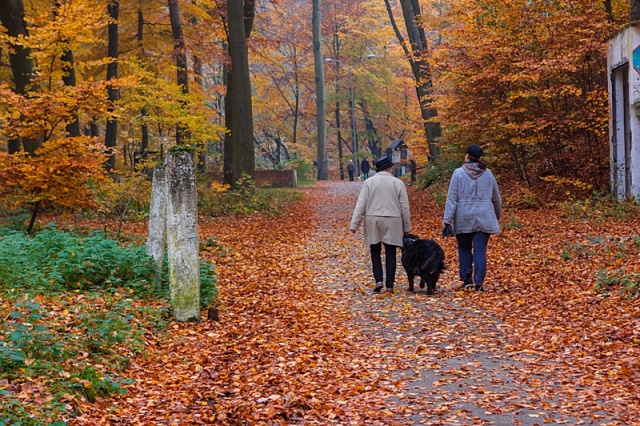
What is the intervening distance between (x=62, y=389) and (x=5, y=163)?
26.2 ft

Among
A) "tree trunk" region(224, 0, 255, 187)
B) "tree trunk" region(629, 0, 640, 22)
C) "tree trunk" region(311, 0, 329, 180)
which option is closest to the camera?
"tree trunk" region(629, 0, 640, 22)

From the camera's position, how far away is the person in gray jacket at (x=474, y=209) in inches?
400

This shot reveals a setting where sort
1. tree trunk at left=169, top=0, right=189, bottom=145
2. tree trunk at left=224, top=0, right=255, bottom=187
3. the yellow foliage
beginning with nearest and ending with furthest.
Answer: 1. the yellow foliage
2. tree trunk at left=224, top=0, right=255, bottom=187
3. tree trunk at left=169, top=0, right=189, bottom=145

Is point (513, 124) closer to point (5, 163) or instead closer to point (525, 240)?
point (525, 240)

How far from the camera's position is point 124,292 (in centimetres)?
927

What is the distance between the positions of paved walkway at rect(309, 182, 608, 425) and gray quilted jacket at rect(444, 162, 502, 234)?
935mm

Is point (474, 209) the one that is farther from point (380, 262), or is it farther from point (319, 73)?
point (319, 73)

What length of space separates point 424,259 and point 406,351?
265 centimetres

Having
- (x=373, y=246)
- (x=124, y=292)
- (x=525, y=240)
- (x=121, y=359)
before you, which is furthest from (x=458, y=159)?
(x=121, y=359)

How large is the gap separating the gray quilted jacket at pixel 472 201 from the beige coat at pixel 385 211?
0.65 meters

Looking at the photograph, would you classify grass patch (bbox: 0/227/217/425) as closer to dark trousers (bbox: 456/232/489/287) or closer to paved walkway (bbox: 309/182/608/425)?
paved walkway (bbox: 309/182/608/425)

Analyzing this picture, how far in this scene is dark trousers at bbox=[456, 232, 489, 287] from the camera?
1019 centimetres

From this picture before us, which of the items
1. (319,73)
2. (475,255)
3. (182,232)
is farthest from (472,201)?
(319,73)

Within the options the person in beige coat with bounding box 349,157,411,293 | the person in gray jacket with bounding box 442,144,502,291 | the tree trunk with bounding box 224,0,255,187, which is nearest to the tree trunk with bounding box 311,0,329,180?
the tree trunk with bounding box 224,0,255,187
